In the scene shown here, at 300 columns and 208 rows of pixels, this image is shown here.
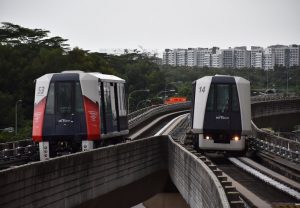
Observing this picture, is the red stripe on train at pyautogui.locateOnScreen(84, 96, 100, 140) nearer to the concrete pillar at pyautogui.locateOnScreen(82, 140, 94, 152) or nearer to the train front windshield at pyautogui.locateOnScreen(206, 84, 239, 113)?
the concrete pillar at pyautogui.locateOnScreen(82, 140, 94, 152)

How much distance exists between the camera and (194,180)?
2230 centimetres

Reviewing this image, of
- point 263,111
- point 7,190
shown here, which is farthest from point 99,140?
point 263,111

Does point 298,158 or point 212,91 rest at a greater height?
point 212,91

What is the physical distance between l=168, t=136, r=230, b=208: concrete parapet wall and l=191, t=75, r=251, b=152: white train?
5.85 m

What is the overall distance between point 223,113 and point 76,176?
18140 mm

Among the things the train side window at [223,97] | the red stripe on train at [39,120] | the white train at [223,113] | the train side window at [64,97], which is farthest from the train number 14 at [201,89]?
the red stripe on train at [39,120]

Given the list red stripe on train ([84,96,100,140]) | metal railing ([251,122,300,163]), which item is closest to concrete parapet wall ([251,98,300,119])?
metal railing ([251,122,300,163])

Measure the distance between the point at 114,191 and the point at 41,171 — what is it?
7237mm

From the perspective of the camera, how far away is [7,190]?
14.8 metres

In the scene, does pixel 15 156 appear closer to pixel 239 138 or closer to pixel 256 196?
pixel 256 196

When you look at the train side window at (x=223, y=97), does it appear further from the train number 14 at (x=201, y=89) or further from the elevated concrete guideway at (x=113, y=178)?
the elevated concrete guideway at (x=113, y=178)

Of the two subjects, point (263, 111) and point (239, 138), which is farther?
point (263, 111)

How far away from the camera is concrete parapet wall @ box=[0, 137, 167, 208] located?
15320 millimetres

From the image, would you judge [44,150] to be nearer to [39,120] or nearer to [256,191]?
[39,120]
